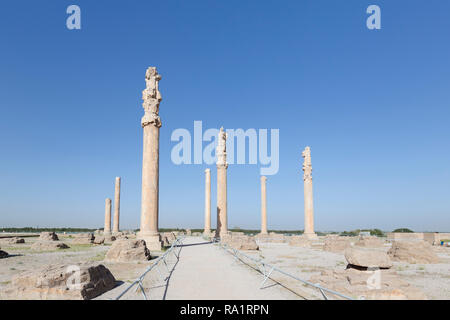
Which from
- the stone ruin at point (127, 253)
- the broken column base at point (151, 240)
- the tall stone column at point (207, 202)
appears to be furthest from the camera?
the tall stone column at point (207, 202)

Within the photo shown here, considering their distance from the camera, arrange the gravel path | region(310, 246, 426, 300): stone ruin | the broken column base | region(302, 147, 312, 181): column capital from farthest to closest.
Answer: region(302, 147, 312, 181): column capital
the broken column base
the gravel path
region(310, 246, 426, 300): stone ruin

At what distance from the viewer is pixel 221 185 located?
101 ft

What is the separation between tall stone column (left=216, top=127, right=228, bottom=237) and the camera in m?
29.8

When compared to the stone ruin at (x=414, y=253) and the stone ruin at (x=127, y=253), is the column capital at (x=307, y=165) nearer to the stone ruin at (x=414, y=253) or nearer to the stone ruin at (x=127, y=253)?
the stone ruin at (x=414, y=253)

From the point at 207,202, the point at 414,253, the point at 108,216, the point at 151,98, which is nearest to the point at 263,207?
the point at 207,202

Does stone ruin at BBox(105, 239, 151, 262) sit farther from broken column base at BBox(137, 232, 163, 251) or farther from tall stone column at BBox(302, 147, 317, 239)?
tall stone column at BBox(302, 147, 317, 239)

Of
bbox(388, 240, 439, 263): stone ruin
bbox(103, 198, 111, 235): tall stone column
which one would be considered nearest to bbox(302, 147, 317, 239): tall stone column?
bbox(388, 240, 439, 263): stone ruin

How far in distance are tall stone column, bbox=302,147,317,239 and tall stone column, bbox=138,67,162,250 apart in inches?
698

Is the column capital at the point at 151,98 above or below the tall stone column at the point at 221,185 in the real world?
above

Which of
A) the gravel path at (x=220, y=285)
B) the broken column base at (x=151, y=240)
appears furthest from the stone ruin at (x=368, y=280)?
the broken column base at (x=151, y=240)

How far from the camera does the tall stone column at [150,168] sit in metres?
19.6

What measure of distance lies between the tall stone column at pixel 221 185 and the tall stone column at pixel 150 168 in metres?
10.6
